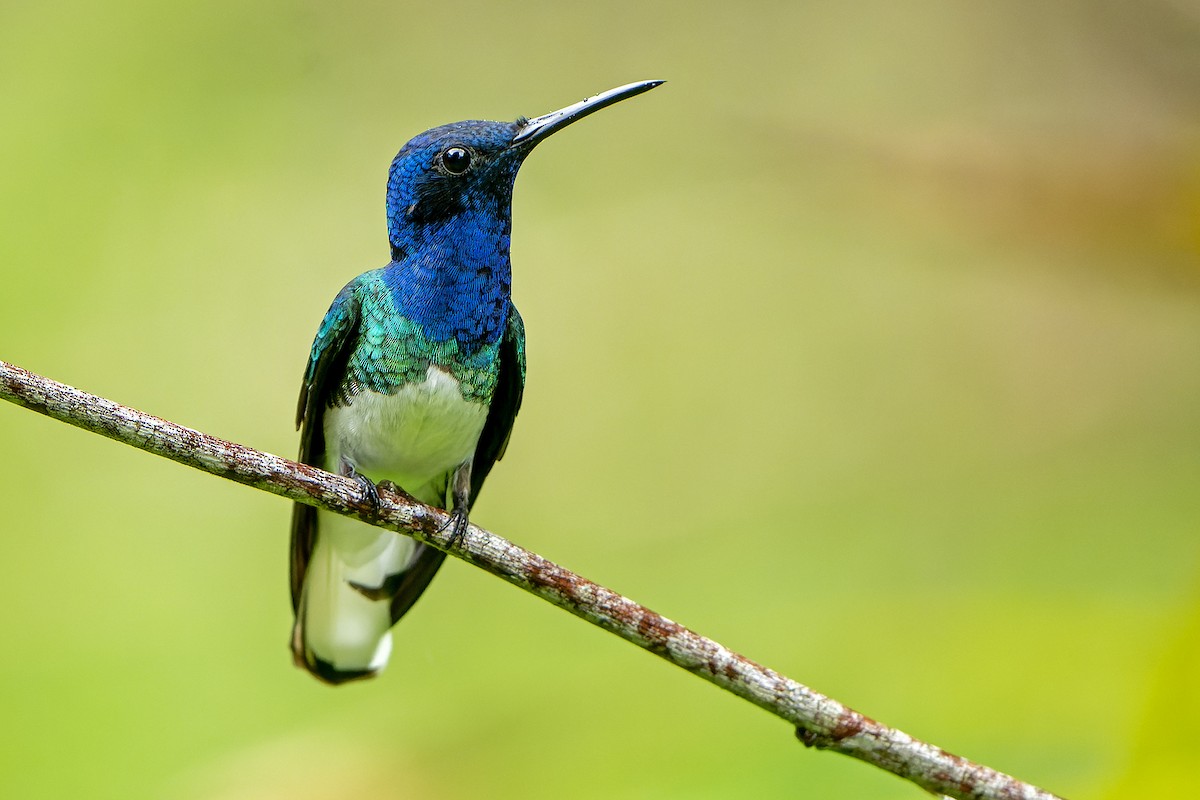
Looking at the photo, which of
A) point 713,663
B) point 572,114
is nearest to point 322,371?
point 572,114

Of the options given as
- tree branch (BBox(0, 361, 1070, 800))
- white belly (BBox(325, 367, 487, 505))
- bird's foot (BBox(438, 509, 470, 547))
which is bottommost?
tree branch (BBox(0, 361, 1070, 800))

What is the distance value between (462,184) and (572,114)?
0.28m

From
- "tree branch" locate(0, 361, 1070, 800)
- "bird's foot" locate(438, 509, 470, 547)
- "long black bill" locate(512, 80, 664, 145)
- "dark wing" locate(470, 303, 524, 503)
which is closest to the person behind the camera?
"tree branch" locate(0, 361, 1070, 800)

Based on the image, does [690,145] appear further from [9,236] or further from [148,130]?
[9,236]

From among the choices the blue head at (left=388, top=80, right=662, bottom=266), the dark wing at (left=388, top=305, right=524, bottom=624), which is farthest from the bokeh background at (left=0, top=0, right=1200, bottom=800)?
the blue head at (left=388, top=80, right=662, bottom=266)

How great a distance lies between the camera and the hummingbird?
227 cm

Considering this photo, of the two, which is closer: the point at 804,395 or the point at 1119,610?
the point at 1119,610

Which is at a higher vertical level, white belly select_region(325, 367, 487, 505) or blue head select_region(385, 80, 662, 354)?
blue head select_region(385, 80, 662, 354)

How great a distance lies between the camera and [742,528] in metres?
3.69

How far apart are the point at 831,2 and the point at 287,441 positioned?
8.37 feet

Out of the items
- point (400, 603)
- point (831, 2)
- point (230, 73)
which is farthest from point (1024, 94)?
point (230, 73)

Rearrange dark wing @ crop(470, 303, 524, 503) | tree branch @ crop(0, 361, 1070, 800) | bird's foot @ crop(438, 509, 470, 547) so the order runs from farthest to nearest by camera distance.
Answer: dark wing @ crop(470, 303, 524, 503), bird's foot @ crop(438, 509, 470, 547), tree branch @ crop(0, 361, 1070, 800)

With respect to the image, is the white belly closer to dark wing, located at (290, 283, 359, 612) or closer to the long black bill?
dark wing, located at (290, 283, 359, 612)

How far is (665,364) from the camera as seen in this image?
14.1 ft
